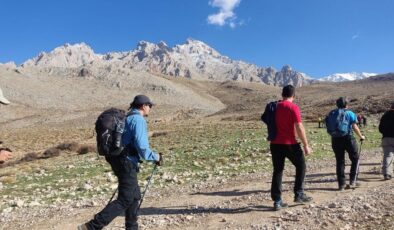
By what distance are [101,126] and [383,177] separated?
915 centimetres

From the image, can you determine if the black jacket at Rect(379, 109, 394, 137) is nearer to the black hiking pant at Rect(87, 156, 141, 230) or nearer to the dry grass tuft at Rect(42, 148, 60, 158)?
the black hiking pant at Rect(87, 156, 141, 230)

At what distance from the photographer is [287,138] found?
9.69 m

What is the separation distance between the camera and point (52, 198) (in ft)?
43.2

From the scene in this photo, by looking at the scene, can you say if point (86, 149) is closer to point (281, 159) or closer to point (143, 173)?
point (143, 173)

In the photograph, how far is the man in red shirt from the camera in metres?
9.56

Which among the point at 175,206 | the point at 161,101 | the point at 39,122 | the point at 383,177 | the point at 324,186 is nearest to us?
the point at 175,206

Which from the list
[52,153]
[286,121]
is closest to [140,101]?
[286,121]

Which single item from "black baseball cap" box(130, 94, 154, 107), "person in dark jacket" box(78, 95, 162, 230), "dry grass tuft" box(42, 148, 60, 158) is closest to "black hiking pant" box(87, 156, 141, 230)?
"person in dark jacket" box(78, 95, 162, 230)

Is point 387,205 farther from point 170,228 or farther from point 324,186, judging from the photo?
point 170,228

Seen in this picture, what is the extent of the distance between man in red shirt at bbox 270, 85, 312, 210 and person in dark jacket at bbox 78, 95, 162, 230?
9.12 feet

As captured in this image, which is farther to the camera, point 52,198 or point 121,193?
point 52,198

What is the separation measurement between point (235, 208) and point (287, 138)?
1943 mm

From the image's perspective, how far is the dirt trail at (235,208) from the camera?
912 centimetres

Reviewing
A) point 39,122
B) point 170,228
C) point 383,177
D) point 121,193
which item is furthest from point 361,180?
point 39,122
